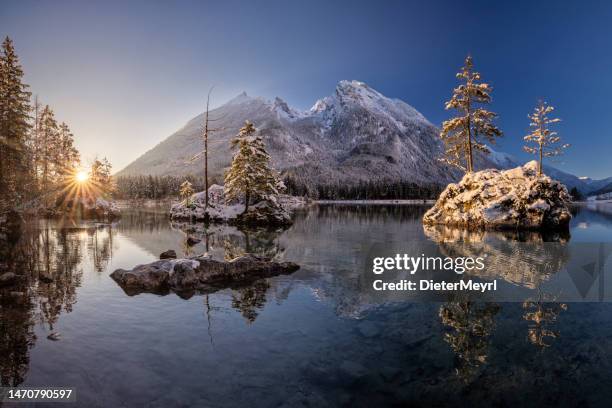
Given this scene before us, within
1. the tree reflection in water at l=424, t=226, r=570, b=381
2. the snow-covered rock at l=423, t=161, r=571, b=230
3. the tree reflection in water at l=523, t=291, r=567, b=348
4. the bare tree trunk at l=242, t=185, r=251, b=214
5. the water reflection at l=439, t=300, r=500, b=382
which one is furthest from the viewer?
the bare tree trunk at l=242, t=185, r=251, b=214

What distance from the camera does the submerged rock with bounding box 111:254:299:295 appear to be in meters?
12.8

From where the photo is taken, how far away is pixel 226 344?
8.02 meters

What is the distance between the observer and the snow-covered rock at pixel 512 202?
104ft

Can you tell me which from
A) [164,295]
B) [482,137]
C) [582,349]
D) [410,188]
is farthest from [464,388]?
[410,188]

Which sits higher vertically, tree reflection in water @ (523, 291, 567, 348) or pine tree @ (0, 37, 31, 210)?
pine tree @ (0, 37, 31, 210)

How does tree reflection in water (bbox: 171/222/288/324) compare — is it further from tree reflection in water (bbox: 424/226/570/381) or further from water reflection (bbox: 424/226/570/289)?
water reflection (bbox: 424/226/570/289)

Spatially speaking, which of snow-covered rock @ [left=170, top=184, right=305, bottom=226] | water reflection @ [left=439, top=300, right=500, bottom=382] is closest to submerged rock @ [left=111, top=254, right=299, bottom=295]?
water reflection @ [left=439, top=300, right=500, bottom=382]

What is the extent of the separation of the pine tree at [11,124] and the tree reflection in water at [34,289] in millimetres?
13476

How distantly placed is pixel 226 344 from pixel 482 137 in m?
36.9

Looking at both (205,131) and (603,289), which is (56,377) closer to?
(603,289)

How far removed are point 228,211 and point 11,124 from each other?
22976 mm

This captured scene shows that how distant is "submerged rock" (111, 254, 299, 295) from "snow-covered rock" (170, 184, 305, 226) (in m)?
26.6

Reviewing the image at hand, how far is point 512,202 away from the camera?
33.0 meters

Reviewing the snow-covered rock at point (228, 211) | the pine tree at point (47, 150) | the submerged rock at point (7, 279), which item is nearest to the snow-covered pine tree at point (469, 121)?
the snow-covered rock at point (228, 211)
